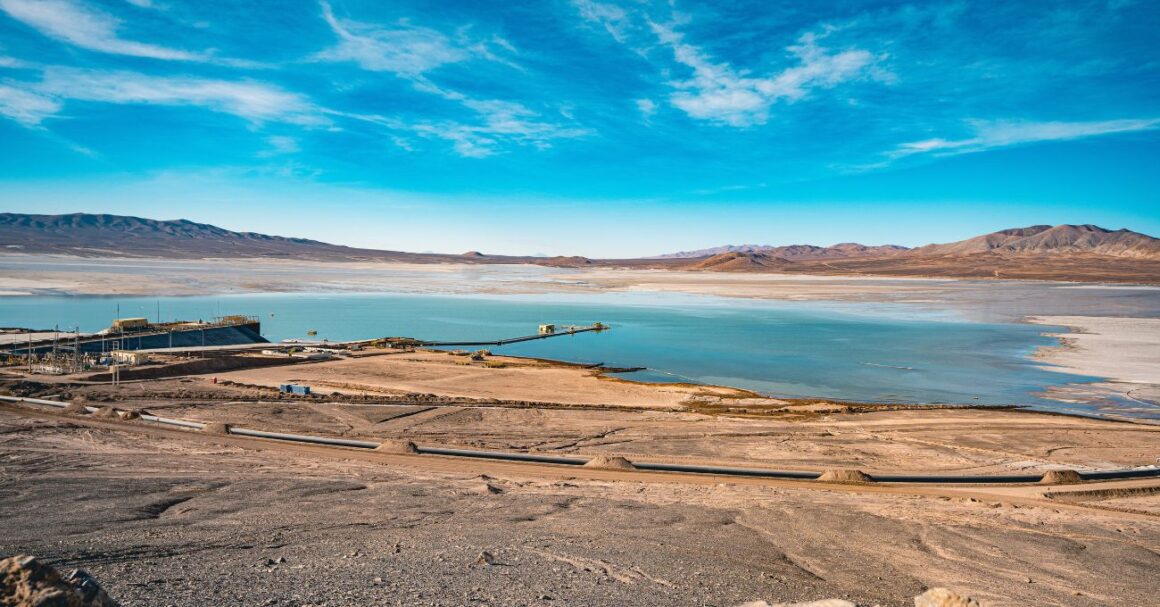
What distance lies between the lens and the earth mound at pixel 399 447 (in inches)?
683

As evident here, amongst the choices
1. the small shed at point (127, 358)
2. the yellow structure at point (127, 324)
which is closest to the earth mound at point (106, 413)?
the small shed at point (127, 358)

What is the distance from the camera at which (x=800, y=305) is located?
74625 millimetres

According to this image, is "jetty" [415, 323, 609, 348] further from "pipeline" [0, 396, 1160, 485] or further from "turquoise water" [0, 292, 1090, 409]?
"pipeline" [0, 396, 1160, 485]

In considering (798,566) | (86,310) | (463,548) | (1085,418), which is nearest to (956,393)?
(1085,418)

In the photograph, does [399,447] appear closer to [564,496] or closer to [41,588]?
[564,496]

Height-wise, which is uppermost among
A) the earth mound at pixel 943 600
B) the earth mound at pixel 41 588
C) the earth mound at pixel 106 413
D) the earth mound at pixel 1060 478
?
the earth mound at pixel 41 588

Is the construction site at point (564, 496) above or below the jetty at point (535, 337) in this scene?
above

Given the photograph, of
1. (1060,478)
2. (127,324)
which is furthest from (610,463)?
(127,324)

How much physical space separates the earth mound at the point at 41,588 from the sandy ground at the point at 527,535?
142 centimetres

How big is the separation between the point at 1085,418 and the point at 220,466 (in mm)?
25735

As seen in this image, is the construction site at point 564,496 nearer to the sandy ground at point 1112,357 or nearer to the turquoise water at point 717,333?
the turquoise water at point 717,333

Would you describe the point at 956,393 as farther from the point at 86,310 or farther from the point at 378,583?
the point at 86,310

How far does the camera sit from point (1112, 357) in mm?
36719

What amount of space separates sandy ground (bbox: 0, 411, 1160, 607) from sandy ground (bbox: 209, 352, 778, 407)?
11421 millimetres
